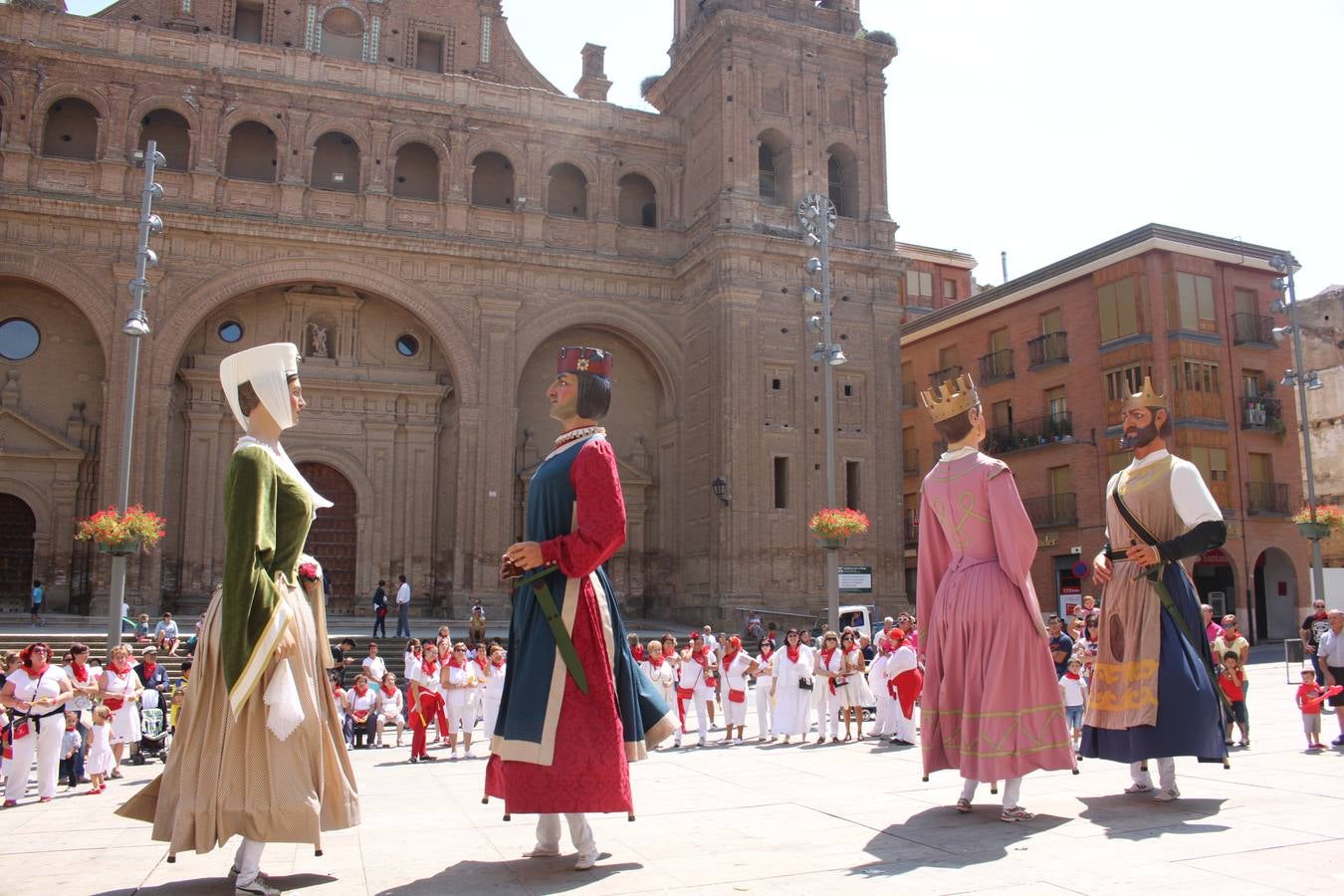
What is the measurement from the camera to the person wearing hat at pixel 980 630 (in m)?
5.96

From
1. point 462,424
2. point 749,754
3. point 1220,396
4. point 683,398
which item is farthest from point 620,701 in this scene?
point 1220,396

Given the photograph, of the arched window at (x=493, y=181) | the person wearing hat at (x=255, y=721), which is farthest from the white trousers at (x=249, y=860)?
the arched window at (x=493, y=181)

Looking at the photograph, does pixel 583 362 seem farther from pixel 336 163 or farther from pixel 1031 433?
pixel 1031 433

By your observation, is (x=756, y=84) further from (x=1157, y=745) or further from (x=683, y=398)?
(x=1157, y=745)

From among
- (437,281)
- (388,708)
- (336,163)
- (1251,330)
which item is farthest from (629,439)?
(1251,330)

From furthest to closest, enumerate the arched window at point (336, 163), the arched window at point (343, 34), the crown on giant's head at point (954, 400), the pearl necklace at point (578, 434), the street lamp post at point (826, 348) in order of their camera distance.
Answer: the arched window at point (343, 34), the arched window at point (336, 163), the street lamp post at point (826, 348), the crown on giant's head at point (954, 400), the pearl necklace at point (578, 434)

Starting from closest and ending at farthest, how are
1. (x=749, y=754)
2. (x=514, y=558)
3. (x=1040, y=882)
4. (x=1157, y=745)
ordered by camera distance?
(x=1040, y=882) → (x=514, y=558) → (x=1157, y=745) → (x=749, y=754)

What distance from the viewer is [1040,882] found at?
177 inches

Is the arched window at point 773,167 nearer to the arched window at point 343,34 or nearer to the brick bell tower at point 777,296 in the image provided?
the brick bell tower at point 777,296

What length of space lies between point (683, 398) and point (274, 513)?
80.8ft

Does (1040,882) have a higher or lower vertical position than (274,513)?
lower

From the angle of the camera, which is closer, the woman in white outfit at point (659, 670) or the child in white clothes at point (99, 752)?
the child in white clothes at point (99, 752)

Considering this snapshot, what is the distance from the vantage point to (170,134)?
90.3 feet

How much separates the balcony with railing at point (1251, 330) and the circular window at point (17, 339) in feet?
101
